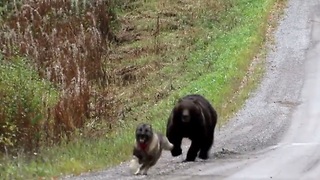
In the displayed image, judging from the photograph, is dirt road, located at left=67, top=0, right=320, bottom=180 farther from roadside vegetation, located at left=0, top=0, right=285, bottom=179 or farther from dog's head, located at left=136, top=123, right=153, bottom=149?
roadside vegetation, located at left=0, top=0, right=285, bottom=179

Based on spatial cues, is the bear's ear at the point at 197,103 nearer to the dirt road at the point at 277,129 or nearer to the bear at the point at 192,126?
the bear at the point at 192,126

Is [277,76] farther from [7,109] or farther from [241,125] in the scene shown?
[7,109]

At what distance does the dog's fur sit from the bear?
1187mm

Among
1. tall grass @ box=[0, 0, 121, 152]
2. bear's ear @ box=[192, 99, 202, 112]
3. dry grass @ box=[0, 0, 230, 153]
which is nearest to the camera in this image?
bear's ear @ box=[192, 99, 202, 112]

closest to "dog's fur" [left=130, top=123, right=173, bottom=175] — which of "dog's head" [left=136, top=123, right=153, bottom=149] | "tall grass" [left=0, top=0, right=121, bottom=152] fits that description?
"dog's head" [left=136, top=123, right=153, bottom=149]

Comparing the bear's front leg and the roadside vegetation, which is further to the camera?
the roadside vegetation

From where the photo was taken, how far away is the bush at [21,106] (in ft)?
53.1

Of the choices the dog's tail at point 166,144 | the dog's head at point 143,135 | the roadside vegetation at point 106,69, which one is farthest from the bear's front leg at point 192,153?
the dog's head at point 143,135

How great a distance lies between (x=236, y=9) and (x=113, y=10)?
243 inches

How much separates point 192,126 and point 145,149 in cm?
186

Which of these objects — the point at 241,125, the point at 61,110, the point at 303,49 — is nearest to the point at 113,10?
the point at 303,49

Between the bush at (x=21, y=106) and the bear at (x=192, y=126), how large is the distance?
3.35 metres

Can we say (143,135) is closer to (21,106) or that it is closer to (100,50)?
(21,106)

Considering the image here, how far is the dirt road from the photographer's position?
13023 millimetres
